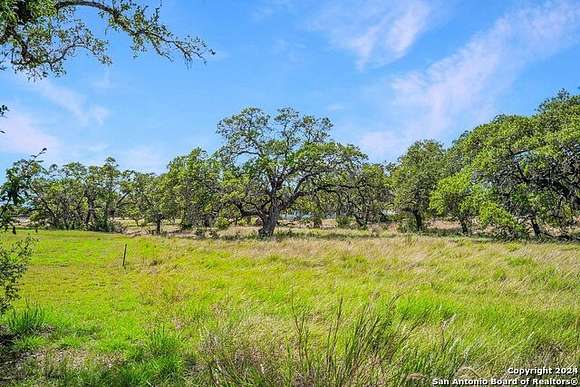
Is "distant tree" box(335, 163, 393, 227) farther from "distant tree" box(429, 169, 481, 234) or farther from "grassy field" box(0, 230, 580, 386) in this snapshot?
"grassy field" box(0, 230, 580, 386)

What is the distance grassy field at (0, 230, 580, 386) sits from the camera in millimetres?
A: 3223

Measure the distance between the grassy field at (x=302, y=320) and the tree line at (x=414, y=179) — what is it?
628 centimetres

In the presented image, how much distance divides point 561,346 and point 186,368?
16.0ft

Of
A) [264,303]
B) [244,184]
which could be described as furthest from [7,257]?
[244,184]

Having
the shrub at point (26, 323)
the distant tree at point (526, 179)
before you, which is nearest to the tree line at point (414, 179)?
the distant tree at point (526, 179)

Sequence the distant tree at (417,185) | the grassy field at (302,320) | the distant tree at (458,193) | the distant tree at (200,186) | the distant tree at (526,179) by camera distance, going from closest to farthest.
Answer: the grassy field at (302,320), the distant tree at (526,179), the distant tree at (458,193), the distant tree at (200,186), the distant tree at (417,185)

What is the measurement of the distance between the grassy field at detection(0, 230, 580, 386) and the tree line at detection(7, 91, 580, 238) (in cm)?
628

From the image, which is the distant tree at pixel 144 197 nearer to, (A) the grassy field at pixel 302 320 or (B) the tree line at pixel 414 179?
(B) the tree line at pixel 414 179

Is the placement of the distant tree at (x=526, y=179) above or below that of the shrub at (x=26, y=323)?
above

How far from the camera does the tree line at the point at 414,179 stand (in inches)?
799

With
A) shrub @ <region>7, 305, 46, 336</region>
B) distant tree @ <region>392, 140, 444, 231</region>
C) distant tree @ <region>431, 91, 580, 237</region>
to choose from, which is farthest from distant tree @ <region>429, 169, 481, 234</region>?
shrub @ <region>7, 305, 46, 336</region>

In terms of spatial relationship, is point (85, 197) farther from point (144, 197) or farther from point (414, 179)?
point (414, 179)

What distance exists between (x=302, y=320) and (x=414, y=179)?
38560 mm

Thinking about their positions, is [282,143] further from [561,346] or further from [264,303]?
[561,346]
